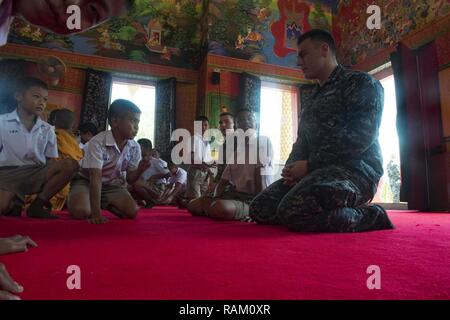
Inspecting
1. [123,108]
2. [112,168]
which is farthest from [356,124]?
[112,168]

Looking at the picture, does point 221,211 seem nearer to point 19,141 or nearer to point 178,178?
point 19,141

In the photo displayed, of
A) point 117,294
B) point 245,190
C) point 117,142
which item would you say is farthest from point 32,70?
point 117,294

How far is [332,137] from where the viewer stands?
73.5 inches

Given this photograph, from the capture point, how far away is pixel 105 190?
254cm

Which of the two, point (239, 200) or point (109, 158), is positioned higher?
point (109, 158)

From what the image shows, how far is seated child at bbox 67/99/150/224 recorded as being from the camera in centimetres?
211

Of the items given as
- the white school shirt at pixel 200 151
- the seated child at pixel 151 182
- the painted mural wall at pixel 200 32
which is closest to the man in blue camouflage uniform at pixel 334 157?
the seated child at pixel 151 182

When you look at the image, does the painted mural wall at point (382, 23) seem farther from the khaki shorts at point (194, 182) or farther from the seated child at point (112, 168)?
the seated child at point (112, 168)

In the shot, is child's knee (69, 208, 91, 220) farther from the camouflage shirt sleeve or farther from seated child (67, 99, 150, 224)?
the camouflage shirt sleeve

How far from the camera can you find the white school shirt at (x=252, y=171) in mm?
2633

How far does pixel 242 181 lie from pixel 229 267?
1872 mm

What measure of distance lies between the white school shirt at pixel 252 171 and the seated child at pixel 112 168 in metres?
0.70

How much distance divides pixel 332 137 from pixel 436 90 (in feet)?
13.0
